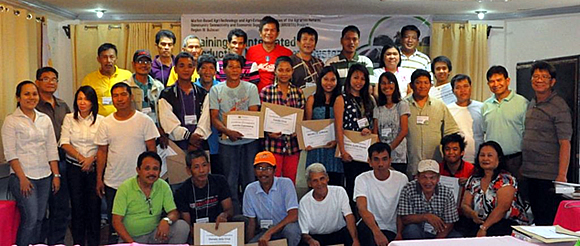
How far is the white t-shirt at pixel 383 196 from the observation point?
5492mm

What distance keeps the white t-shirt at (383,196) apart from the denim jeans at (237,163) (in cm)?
92

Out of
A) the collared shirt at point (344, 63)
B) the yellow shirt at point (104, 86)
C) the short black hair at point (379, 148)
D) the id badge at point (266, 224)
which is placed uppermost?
the collared shirt at point (344, 63)

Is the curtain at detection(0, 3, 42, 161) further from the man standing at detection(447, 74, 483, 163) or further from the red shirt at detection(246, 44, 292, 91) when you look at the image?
the man standing at detection(447, 74, 483, 163)

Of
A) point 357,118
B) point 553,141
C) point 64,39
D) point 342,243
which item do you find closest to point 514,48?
point 553,141

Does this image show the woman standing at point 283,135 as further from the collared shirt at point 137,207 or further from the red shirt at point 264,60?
the collared shirt at point 137,207

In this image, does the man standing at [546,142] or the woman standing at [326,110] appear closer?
the man standing at [546,142]

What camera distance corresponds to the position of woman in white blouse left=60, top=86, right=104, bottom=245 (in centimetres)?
558

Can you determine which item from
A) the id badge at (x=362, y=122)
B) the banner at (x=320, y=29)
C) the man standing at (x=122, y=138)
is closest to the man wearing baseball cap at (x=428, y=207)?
the id badge at (x=362, y=122)

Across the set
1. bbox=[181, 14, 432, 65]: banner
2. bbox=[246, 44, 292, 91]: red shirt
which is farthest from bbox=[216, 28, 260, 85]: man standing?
bbox=[181, 14, 432, 65]: banner

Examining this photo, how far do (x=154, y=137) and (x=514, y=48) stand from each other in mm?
4903

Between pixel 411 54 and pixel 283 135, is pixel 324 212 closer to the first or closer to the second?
pixel 283 135

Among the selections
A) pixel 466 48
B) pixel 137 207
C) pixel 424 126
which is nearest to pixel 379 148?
pixel 424 126

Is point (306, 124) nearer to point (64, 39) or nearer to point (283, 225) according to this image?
point (283, 225)

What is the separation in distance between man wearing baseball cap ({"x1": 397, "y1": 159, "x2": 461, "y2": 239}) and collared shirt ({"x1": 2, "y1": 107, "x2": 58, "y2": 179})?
117 inches
